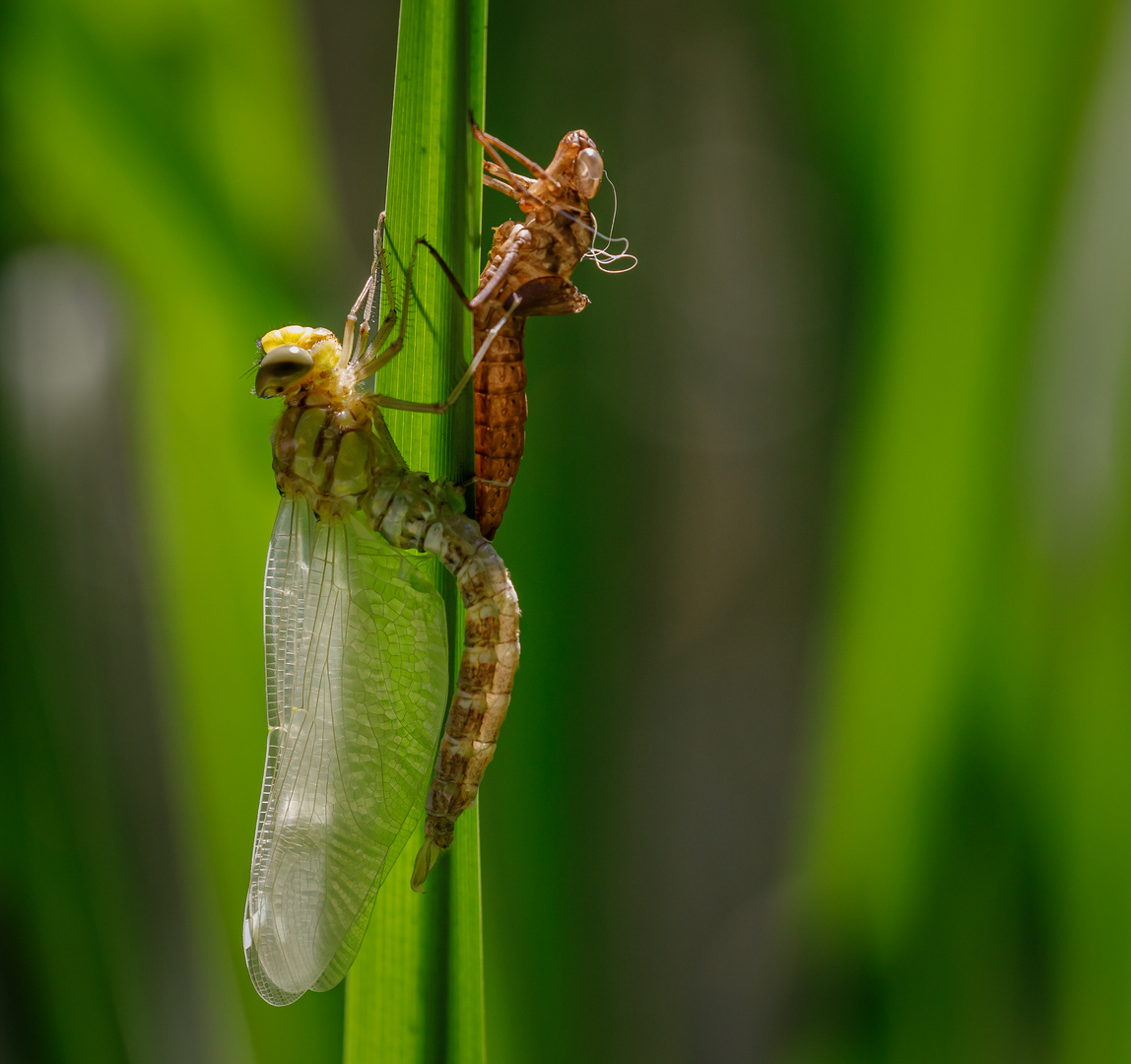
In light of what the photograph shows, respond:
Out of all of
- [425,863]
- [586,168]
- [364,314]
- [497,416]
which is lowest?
[425,863]

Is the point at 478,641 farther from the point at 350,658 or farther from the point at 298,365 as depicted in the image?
the point at 298,365

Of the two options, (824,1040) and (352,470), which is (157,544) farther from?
(824,1040)

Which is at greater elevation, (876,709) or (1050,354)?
(1050,354)

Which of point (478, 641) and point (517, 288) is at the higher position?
point (517, 288)

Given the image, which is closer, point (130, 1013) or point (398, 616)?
point (398, 616)

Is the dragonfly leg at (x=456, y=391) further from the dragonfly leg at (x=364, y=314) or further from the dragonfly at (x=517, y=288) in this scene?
the dragonfly leg at (x=364, y=314)

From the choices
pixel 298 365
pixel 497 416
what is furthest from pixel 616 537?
pixel 298 365

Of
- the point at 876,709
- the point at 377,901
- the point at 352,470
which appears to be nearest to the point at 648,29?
the point at 352,470
